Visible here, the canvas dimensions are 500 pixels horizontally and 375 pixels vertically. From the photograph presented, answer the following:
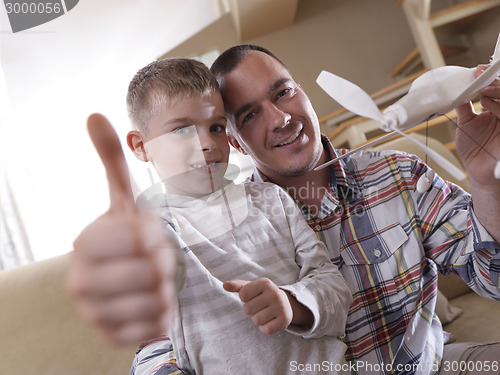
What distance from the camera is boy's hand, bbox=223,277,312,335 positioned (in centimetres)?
23

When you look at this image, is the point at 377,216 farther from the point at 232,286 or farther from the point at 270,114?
the point at 232,286

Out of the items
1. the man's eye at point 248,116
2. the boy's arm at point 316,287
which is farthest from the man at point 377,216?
the boy's arm at point 316,287

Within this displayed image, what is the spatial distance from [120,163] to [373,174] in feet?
1.71

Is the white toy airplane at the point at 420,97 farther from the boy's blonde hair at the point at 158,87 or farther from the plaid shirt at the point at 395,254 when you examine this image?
the plaid shirt at the point at 395,254

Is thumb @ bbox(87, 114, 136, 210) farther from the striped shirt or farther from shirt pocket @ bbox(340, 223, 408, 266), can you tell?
shirt pocket @ bbox(340, 223, 408, 266)

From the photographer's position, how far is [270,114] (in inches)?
18.5

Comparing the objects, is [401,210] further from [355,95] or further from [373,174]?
[355,95]

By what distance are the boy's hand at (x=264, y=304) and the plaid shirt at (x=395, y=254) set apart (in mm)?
274

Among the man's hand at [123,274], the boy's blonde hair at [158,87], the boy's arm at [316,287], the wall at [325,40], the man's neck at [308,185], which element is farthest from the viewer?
the man's neck at [308,185]

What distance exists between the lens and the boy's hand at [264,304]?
0.74 feet

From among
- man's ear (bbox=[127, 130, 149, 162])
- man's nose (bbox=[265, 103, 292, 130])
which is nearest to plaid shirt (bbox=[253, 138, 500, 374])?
man's nose (bbox=[265, 103, 292, 130])

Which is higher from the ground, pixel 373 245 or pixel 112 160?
pixel 112 160

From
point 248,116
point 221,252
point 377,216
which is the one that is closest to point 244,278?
point 221,252

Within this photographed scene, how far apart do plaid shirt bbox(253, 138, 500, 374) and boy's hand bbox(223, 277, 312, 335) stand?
28cm
